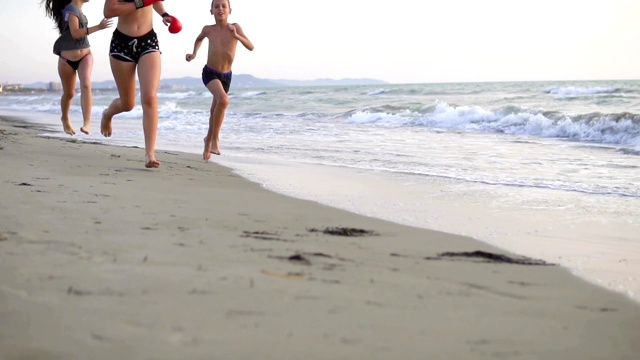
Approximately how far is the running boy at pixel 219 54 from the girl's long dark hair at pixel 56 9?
1375 millimetres

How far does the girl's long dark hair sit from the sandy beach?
330 cm

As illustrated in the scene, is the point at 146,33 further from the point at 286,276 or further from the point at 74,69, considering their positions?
the point at 286,276

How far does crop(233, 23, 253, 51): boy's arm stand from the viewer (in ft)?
23.6

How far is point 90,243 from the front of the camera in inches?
104

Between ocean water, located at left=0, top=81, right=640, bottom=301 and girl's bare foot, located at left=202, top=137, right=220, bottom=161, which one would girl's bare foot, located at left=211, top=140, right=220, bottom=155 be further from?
ocean water, located at left=0, top=81, right=640, bottom=301

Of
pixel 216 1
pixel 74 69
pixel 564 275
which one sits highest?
pixel 216 1

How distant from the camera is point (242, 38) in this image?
23.6 ft

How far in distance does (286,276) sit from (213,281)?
271 millimetres

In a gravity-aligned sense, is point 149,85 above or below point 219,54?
below

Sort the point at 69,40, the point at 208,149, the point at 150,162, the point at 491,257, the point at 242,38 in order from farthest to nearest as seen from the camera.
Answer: the point at 208,149
the point at 242,38
the point at 69,40
the point at 150,162
the point at 491,257

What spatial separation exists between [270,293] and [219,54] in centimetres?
573

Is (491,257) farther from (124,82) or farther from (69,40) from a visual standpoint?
(69,40)

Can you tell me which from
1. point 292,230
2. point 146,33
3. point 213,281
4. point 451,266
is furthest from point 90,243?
point 146,33

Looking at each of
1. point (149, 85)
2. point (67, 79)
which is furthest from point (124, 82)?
point (67, 79)
